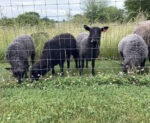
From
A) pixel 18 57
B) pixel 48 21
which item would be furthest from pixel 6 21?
pixel 18 57

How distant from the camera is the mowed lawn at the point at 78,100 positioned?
3.45 m

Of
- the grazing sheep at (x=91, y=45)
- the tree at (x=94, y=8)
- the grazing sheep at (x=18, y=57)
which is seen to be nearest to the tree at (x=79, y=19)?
the tree at (x=94, y=8)

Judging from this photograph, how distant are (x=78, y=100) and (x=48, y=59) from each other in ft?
7.89

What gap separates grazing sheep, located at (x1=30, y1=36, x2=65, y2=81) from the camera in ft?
18.8

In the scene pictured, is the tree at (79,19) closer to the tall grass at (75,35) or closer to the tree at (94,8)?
the tall grass at (75,35)

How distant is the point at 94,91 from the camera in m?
4.59

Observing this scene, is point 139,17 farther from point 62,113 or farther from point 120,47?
point 62,113

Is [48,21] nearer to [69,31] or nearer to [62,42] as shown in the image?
[62,42]

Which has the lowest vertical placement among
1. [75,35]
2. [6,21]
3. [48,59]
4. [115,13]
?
[48,59]

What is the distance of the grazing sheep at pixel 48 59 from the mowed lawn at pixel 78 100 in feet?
1.32

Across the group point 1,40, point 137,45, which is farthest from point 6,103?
point 1,40

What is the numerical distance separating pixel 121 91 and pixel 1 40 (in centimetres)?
641

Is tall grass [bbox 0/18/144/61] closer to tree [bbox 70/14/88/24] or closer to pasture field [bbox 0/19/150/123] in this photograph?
tree [bbox 70/14/88/24]

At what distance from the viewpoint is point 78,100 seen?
13.4 ft
